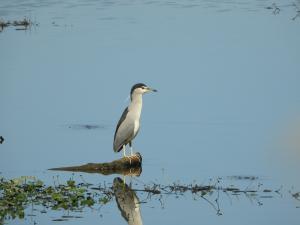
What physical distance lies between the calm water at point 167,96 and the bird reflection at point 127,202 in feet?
0.32

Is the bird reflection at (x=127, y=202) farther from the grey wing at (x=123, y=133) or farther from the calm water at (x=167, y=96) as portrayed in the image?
the grey wing at (x=123, y=133)

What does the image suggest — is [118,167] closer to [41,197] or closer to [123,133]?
[123,133]

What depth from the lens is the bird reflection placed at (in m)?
12.9

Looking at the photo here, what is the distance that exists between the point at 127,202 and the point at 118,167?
6.44ft

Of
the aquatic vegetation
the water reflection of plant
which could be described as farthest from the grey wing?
the aquatic vegetation

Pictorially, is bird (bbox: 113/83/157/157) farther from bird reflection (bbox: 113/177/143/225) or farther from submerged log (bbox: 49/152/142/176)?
bird reflection (bbox: 113/177/143/225)

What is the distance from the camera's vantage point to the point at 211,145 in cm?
1648

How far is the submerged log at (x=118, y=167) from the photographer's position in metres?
15.2

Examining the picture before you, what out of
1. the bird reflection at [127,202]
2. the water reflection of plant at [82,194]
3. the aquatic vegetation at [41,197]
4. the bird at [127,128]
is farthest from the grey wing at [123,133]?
the aquatic vegetation at [41,197]

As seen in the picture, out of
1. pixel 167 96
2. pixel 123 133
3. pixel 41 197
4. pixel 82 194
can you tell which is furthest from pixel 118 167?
pixel 167 96

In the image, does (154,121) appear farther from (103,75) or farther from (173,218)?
(173,218)

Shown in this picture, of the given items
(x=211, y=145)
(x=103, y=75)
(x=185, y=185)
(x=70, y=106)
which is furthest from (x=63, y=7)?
(x=185, y=185)

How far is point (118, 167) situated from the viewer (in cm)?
1545

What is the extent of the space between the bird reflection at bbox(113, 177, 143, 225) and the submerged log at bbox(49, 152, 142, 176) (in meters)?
0.46
